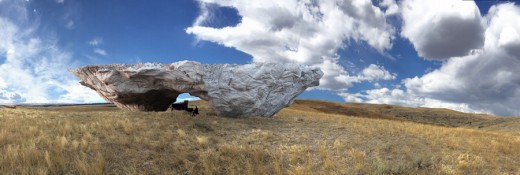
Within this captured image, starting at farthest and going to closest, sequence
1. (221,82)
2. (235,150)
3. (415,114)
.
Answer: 1. (415,114)
2. (221,82)
3. (235,150)

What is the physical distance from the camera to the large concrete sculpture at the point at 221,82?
80.4 feet

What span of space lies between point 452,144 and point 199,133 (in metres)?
11.9

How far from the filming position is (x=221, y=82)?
24.5 m

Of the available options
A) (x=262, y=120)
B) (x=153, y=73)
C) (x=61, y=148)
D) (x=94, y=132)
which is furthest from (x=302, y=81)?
(x=61, y=148)

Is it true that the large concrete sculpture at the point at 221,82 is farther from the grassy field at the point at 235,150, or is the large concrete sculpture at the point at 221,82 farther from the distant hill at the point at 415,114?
the distant hill at the point at 415,114

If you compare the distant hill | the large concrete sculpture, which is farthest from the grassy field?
the distant hill

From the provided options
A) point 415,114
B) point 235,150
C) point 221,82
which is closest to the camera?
point 235,150

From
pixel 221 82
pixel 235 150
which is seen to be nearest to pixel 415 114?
pixel 221 82

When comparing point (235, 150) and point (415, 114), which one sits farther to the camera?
point (415, 114)

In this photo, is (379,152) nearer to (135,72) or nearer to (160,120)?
(160,120)

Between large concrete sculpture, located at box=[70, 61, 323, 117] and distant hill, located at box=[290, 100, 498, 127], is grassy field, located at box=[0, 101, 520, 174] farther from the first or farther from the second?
distant hill, located at box=[290, 100, 498, 127]

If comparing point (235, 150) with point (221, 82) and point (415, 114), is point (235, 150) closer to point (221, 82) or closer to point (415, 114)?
point (221, 82)

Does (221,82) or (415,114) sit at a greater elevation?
(221,82)

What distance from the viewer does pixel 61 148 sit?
1424 cm
